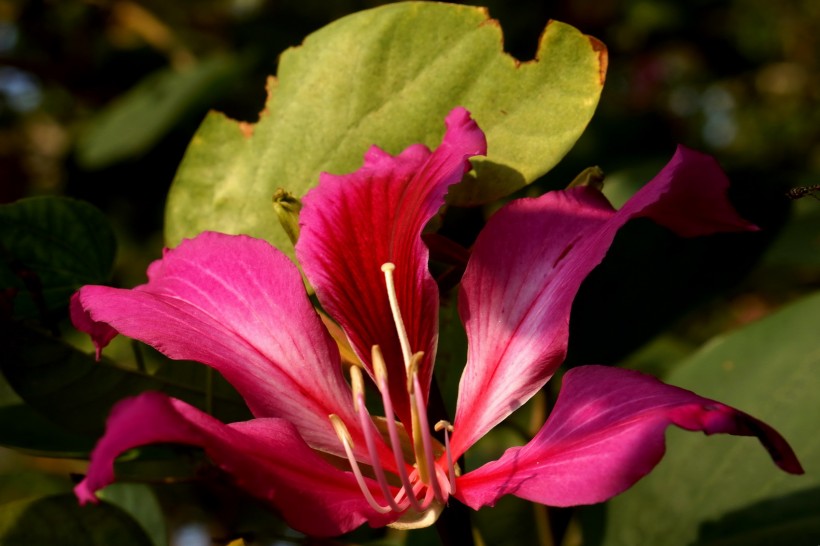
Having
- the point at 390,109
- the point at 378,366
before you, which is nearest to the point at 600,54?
the point at 390,109

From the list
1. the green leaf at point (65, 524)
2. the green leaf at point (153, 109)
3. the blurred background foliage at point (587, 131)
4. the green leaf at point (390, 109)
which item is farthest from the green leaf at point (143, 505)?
the green leaf at point (153, 109)

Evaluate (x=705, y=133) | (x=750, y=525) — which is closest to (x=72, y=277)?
(x=750, y=525)

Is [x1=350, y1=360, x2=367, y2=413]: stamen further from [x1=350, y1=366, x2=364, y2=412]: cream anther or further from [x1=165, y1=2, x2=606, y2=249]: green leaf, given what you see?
[x1=165, y1=2, x2=606, y2=249]: green leaf

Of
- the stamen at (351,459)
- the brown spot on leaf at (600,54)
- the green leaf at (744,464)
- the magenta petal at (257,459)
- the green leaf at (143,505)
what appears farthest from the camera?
the green leaf at (143,505)

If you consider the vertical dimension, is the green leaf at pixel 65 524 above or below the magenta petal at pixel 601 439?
below

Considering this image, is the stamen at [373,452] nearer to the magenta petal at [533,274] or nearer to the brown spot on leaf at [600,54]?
the magenta petal at [533,274]

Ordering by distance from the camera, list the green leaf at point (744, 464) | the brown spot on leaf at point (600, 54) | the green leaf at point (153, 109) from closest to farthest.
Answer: the brown spot on leaf at point (600, 54) → the green leaf at point (744, 464) → the green leaf at point (153, 109)
